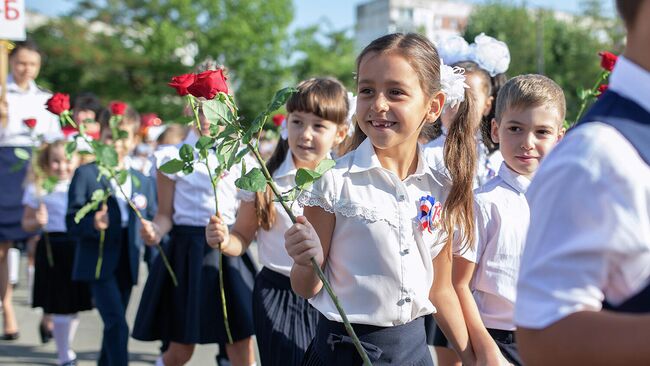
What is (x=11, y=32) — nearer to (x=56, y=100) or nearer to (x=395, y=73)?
(x=56, y=100)

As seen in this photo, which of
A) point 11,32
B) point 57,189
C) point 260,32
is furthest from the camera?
point 260,32

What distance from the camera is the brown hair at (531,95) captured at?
3270 mm

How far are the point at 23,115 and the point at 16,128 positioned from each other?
0.65ft

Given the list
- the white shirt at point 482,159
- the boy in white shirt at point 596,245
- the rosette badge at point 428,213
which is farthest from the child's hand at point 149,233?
the boy in white shirt at point 596,245

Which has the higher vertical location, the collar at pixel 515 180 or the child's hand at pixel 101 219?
the collar at pixel 515 180

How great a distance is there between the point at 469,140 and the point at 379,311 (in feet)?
2.44

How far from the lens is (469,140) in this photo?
3037 millimetres

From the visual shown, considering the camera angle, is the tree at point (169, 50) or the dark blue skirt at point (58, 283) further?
the tree at point (169, 50)

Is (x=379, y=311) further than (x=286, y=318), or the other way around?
(x=286, y=318)

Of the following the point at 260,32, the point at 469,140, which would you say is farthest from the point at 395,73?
the point at 260,32

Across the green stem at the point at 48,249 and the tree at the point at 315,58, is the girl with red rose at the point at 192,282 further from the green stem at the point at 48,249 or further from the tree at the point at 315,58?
the tree at the point at 315,58

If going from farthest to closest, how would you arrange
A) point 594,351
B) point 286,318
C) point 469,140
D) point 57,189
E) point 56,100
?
1. point 57,189
2. point 56,100
3. point 286,318
4. point 469,140
5. point 594,351

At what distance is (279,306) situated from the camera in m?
3.85

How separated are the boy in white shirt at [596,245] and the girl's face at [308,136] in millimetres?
2709
